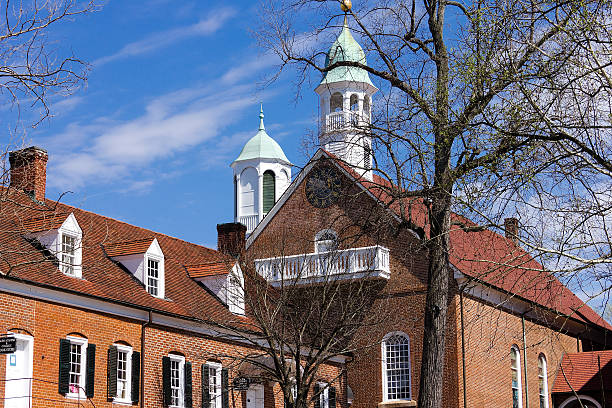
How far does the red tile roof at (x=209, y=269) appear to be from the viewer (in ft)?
95.4

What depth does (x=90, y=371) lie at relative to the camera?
2261 cm

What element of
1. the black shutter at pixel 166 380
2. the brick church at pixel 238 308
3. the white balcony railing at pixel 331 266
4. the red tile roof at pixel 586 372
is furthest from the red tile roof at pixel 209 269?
the red tile roof at pixel 586 372

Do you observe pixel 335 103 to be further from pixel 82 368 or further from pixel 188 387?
pixel 82 368

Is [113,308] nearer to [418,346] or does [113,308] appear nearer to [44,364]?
[44,364]

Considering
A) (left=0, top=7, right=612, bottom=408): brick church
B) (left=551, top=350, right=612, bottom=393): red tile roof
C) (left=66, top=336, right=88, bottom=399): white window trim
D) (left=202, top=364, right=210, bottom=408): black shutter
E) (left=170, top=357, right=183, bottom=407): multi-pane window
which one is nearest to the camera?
(left=0, top=7, right=612, bottom=408): brick church

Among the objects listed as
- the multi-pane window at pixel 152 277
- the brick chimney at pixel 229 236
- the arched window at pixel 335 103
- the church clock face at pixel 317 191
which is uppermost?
the arched window at pixel 335 103

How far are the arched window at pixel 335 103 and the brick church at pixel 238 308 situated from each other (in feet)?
3.54

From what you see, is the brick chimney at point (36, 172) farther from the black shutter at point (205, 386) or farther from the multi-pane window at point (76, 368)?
the black shutter at point (205, 386)

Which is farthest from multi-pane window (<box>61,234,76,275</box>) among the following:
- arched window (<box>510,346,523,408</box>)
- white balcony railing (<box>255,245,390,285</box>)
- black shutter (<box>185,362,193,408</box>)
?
arched window (<box>510,346,523,408</box>)

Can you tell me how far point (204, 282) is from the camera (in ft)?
97.6

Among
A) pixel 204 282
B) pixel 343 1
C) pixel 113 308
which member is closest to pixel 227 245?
pixel 204 282

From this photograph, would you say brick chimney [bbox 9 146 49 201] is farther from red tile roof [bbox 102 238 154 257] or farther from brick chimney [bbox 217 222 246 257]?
brick chimney [bbox 217 222 246 257]

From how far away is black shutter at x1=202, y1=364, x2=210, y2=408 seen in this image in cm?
2636

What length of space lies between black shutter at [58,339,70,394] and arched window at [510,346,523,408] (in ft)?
62.9
